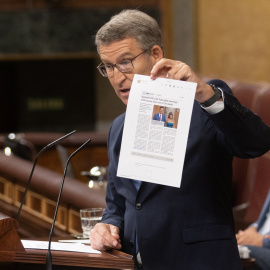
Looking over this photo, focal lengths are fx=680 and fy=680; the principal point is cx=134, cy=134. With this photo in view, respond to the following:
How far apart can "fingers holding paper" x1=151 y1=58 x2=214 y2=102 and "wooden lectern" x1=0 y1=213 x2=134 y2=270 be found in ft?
1.51

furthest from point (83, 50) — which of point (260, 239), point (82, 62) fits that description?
point (260, 239)

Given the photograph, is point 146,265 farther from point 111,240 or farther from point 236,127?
point 236,127

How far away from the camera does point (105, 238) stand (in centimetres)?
192

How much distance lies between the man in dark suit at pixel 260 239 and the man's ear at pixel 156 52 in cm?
107

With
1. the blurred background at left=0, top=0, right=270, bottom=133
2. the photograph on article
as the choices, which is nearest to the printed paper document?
the photograph on article

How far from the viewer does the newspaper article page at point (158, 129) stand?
171cm

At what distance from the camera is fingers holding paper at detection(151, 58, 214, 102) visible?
1730 millimetres

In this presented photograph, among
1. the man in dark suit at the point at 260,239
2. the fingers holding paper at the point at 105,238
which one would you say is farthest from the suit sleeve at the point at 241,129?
the man in dark suit at the point at 260,239

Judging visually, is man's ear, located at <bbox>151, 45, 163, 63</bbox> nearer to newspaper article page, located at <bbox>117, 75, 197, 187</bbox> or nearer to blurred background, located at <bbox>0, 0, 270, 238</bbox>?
newspaper article page, located at <bbox>117, 75, 197, 187</bbox>

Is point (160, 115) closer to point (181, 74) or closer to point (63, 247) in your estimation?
point (181, 74)

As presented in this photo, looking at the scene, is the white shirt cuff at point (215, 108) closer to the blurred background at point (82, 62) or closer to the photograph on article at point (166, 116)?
the photograph on article at point (166, 116)

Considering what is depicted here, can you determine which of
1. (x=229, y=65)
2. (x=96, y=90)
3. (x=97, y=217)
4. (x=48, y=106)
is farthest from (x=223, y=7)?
(x=97, y=217)

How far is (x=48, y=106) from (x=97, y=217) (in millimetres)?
5807

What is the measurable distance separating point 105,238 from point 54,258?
0.23m
